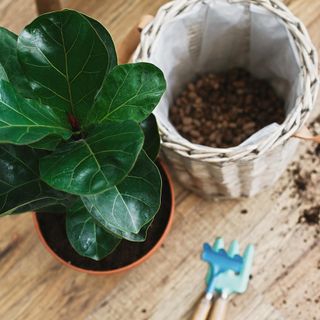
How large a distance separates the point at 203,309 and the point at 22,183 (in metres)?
0.38

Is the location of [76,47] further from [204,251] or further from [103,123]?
[204,251]

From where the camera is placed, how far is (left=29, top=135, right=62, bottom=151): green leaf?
62 cm

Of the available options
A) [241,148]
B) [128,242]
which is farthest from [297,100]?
[128,242]

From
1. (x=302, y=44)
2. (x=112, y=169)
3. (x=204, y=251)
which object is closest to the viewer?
(x=112, y=169)

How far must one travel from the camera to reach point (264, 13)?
0.89 metres

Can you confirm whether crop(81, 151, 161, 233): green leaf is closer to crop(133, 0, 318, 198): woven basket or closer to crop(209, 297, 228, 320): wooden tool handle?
crop(133, 0, 318, 198): woven basket

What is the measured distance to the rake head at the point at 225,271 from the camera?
974 millimetres

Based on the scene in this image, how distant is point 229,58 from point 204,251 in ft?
1.00

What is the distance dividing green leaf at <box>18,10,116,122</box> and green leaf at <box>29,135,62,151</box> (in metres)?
0.04

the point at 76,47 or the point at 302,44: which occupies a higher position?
the point at 76,47

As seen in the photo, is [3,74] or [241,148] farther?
[241,148]

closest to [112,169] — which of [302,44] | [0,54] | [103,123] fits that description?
[103,123]

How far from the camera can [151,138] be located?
2.38 ft

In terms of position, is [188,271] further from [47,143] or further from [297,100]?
[47,143]
